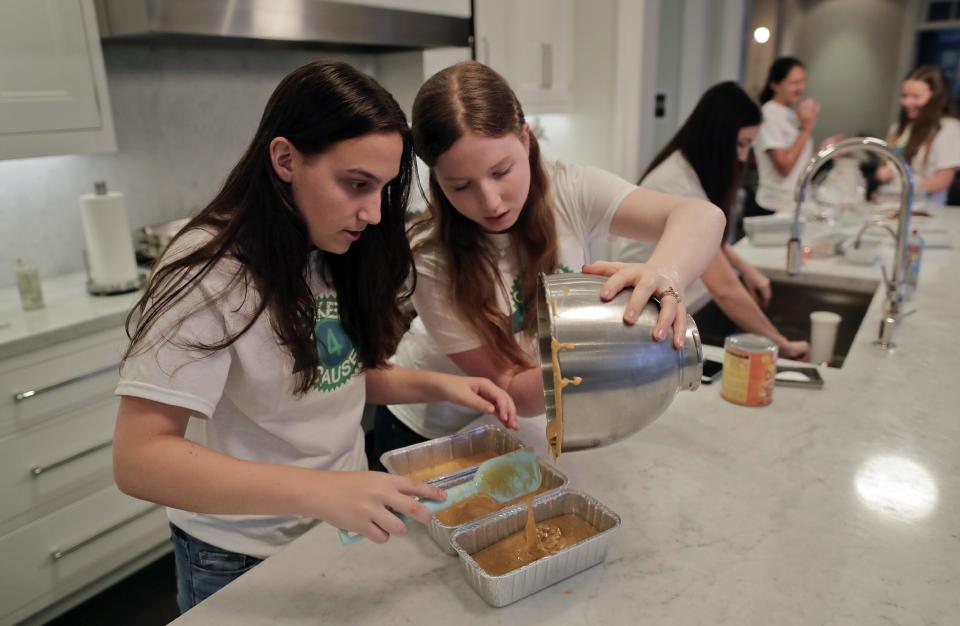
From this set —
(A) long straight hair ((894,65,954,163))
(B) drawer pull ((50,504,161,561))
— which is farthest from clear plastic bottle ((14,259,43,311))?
(A) long straight hair ((894,65,954,163))

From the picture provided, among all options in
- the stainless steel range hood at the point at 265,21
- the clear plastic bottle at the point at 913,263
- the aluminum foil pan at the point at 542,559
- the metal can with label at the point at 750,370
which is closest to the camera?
the aluminum foil pan at the point at 542,559

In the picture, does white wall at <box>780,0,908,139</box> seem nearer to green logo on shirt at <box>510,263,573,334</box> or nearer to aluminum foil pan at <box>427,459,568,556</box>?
green logo on shirt at <box>510,263,573,334</box>

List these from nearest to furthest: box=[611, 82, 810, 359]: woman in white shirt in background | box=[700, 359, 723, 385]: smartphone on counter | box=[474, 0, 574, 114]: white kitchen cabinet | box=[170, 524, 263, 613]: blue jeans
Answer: box=[170, 524, 263, 613]: blue jeans, box=[700, 359, 723, 385]: smartphone on counter, box=[611, 82, 810, 359]: woman in white shirt in background, box=[474, 0, 574, 114]: white kitchen cabinet

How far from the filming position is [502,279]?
1272 millimetres

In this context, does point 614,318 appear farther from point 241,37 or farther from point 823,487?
point 241,37

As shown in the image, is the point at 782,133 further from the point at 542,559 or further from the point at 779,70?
the point at 542,559

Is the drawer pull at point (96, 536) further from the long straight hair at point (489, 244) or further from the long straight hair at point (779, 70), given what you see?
the long straight hair at point (779, 70)

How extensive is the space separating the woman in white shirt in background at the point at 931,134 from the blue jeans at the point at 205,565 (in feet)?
11.9

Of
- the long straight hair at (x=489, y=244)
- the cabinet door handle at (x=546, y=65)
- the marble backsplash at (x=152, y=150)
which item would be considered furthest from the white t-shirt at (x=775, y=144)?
the long straight hair at (x=489, y=244)

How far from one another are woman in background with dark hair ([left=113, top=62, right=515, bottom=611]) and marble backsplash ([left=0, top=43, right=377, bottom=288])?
5.04 ft

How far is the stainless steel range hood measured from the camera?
1.80 metres

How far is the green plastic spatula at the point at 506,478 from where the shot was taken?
0.88 m

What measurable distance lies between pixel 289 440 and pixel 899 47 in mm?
6931

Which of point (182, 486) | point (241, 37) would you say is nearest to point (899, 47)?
point (241, 37)
